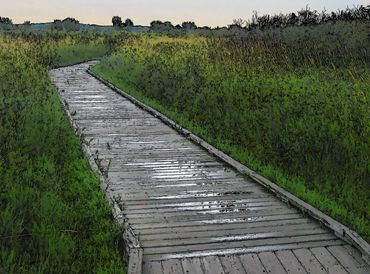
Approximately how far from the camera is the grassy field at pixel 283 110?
6969mm

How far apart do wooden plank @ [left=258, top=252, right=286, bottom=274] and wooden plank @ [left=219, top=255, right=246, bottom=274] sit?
0.67 ft

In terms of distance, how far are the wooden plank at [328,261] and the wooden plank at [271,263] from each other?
1.21ft

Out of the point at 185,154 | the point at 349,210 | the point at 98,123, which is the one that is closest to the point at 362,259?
the point at 349,210

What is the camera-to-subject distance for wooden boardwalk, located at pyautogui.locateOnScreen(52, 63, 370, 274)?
4281 mm

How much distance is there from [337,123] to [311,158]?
1113mm

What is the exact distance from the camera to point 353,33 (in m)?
18.2

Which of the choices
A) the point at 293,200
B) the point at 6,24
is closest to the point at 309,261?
the point at 293,200

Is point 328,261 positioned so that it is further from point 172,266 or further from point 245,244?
point 172,266

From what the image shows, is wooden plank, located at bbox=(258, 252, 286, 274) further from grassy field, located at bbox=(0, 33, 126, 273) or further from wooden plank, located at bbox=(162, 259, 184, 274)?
grassy field, located at bbox=(0, 33, 126, 273)

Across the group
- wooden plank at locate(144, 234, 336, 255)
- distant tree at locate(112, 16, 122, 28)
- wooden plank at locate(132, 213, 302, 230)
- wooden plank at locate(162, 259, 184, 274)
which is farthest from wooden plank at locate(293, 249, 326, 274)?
distant tree at locate(112, 16, 122, 28)

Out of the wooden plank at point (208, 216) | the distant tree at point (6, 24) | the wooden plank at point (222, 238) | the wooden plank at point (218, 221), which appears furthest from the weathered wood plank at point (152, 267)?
the distant tree at point (6, 24)

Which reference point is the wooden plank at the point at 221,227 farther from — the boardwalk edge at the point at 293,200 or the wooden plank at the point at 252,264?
the wooden plank at the point at 252,264

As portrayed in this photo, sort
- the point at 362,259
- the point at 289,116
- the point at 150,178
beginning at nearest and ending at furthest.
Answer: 1. the point at 362,259
2. the point at 150,178
3. the point at 289,116

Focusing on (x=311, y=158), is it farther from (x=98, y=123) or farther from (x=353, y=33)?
(x=353, y=33)
